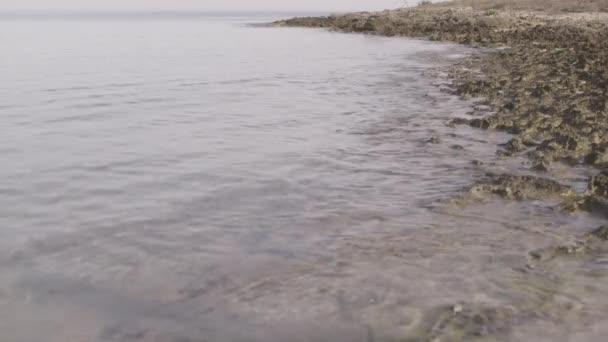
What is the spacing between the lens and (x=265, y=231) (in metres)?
5.86

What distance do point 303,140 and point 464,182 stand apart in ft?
11.2

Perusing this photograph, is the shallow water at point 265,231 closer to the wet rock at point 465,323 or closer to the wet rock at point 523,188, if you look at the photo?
the wet rock at point 465,323

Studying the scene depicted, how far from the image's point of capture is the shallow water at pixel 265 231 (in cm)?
420

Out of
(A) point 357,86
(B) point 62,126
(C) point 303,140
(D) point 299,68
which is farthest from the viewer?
(D) point 299,68

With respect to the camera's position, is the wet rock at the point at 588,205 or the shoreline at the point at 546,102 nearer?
the wet rock at the point at 588,205

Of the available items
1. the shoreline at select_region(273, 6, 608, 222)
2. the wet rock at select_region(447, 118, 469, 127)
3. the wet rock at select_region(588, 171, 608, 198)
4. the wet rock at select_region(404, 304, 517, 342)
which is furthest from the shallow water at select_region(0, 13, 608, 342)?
the wet rock at select_region(588, 171, 608, 198)

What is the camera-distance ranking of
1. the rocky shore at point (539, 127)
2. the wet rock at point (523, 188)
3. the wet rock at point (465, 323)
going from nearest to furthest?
the wet rock at point (465, 323)
the rocky shore at point (539, 127)
the wet rock at point (523, 188)

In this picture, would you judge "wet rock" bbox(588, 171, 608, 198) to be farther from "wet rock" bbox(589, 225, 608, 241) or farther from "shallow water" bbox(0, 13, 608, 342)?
"wet rock" bbox(589, 225, 608, 241)

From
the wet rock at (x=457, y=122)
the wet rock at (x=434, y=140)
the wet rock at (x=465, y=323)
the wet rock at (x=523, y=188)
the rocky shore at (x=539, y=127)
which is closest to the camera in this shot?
the wet rock at (x=465, y=323)

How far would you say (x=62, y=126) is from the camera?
11180mm

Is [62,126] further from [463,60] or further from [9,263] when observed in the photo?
[463,60]

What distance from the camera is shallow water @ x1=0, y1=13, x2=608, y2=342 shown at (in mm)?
4195

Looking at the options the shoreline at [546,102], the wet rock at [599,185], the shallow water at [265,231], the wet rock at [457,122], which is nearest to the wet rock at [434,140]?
the shallow water at [265,231]

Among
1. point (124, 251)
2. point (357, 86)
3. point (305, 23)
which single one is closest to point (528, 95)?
point (357, 86)
